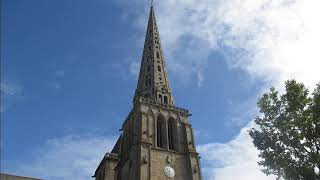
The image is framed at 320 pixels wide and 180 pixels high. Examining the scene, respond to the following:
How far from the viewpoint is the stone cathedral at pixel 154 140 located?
29609 millimetres

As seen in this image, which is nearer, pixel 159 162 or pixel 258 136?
pixel 258 136

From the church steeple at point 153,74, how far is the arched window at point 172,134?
3.39 m

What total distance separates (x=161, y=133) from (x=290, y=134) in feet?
56.2

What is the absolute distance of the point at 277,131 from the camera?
18266mm

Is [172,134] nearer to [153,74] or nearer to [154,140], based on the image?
[154,140]

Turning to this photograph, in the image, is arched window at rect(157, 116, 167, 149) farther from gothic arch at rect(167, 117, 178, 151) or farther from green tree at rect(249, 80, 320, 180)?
green tree at rect(249, 80, 320, 180)

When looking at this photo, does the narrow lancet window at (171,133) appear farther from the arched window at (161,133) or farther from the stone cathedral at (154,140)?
the arched window at (161,133)

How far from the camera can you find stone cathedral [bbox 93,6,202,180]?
29609 mm

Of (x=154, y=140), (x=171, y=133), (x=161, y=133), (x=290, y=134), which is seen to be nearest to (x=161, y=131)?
(x=161, y=133)

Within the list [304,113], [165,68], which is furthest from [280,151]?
[165,68]

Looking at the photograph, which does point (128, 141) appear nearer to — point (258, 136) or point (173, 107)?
point (173, 107)

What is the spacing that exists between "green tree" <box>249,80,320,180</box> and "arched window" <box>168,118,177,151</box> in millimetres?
14554

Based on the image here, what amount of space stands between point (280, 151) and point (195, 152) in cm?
1513

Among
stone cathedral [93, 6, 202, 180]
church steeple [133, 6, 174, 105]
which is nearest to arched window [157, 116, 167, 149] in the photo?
stone cathedral [93, 6, 202, 180]
